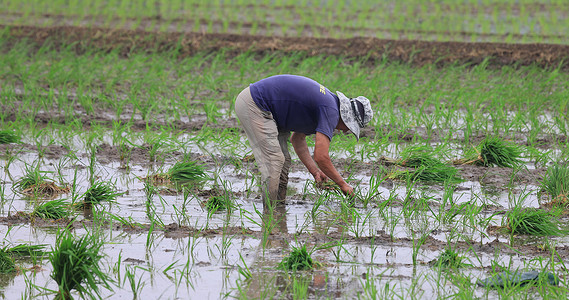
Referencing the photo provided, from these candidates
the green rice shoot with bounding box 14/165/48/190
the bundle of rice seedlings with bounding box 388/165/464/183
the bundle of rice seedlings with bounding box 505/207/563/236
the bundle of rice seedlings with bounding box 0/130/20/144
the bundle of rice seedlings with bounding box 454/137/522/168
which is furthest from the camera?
the bundle of rice seedlings with bounding box 0/130/20/144

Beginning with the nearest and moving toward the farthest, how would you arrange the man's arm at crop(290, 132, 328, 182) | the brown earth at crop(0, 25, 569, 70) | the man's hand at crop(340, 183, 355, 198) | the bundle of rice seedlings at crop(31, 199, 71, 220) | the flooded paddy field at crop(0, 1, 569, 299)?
the flooded paddy field at crop(0, 1, 569, 299) → the bundle of rice seedlings at crop(31, 199, 71, 220) → the man's hand at crop(340, 183, 355, 198) → the man's arm at crop(290, 132, 328, 182) → the brown earth at crop(0, 25, 569, 70)

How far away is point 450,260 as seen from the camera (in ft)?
13.2

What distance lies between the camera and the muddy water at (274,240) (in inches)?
151

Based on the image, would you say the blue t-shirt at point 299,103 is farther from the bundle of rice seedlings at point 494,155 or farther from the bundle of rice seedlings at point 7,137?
the bundle of rice seedlings at point 7,137

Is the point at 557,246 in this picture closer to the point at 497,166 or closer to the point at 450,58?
the point at 497,166

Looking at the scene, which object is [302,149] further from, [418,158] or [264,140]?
[418,158]

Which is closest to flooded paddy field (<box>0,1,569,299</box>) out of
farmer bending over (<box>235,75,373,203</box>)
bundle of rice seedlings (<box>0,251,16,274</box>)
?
bundle of rice seedlings (<box>0,251,16,274</box>)

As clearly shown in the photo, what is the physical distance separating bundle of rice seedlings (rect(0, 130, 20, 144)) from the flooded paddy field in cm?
1

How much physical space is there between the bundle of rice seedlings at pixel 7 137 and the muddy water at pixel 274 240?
0.95 m

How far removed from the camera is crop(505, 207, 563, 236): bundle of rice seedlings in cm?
475

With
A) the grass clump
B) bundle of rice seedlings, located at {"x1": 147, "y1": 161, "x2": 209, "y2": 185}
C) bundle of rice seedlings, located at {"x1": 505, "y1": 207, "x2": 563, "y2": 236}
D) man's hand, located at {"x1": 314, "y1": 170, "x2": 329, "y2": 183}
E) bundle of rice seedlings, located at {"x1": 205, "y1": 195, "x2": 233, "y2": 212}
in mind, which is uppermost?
the grass clump

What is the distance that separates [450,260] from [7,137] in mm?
4966

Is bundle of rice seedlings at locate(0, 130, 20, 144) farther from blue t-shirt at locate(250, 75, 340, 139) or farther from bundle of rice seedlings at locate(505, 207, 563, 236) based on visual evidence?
bundle of rice seedlings at locate(505, 207, 563, 236)

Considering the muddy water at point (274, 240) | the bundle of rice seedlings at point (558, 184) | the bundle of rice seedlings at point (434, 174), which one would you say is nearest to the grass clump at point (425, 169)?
the bundle of rice seedlings at point (434, 174)
